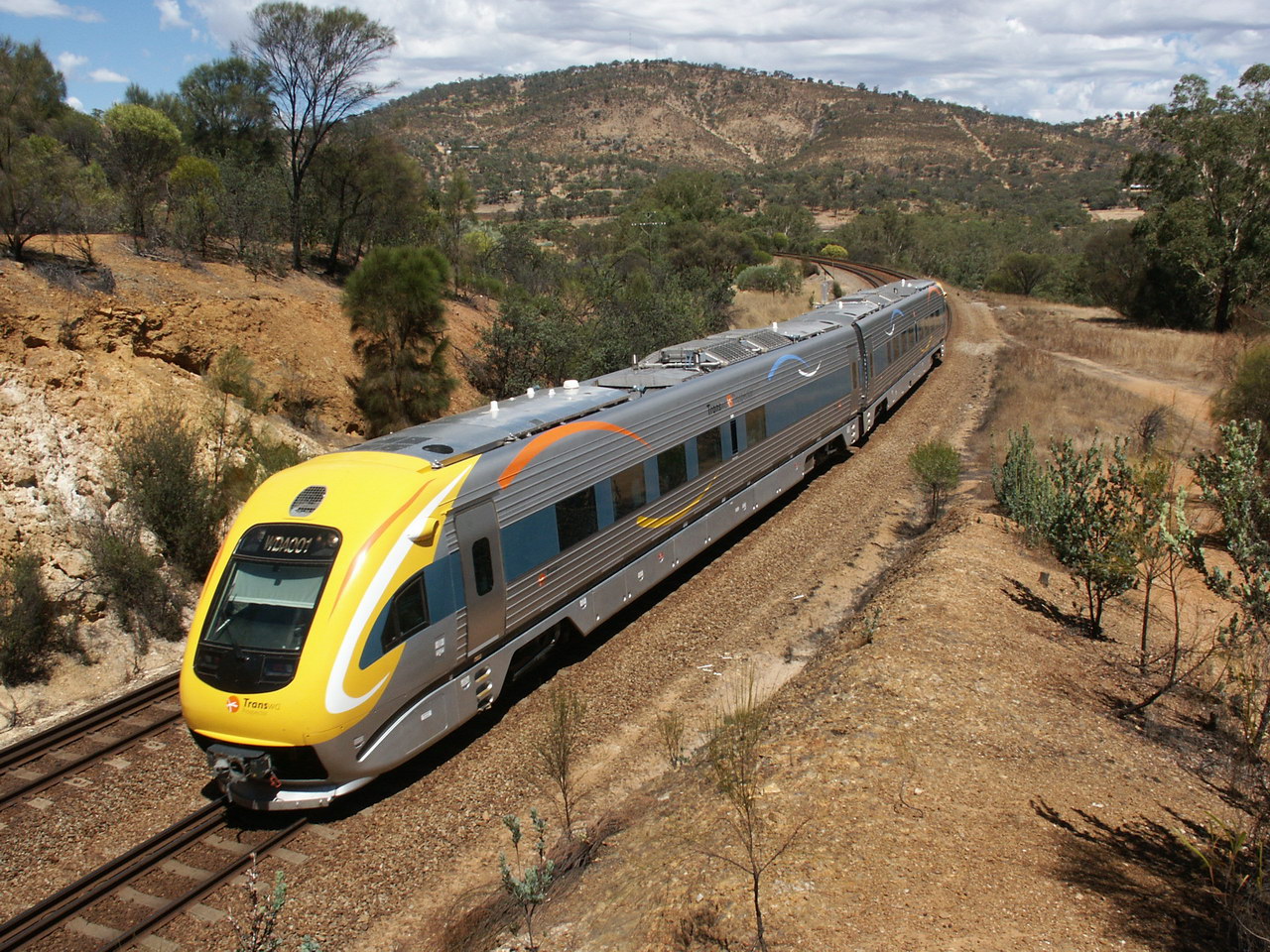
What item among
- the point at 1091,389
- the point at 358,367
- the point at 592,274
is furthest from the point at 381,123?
the point at 1091,389

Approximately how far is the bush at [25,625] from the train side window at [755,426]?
33.8 feet

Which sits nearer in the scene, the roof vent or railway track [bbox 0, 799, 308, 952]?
railway track [bbox 0, 799, 308, 952]

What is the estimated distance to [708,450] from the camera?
13133mm

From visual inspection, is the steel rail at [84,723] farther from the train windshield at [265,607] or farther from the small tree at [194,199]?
the small tree at [194,199]

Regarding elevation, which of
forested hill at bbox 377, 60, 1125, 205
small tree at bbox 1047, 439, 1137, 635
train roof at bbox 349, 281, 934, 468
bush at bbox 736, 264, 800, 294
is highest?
forested hill at bbox 377, 60, 1125, 205

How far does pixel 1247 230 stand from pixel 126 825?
142 ft

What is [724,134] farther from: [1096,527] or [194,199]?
[1096,527]

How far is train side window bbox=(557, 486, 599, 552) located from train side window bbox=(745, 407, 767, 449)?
453cm

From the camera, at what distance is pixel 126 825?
7.97 metres

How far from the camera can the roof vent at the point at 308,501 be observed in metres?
8.01

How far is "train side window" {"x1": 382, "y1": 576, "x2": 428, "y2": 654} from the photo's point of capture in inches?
299

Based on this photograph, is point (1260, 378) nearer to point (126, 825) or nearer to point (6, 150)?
point (126, 825)

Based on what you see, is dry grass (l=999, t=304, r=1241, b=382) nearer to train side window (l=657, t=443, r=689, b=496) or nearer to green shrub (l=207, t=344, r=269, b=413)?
train side window (l=657, t=443, r=689, b=496)

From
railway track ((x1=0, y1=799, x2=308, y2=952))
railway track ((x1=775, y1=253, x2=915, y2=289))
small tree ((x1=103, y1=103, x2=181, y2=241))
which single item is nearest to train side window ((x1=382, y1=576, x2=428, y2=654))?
railway track ((x1=0, y1=799, x2=308, y2=952))
